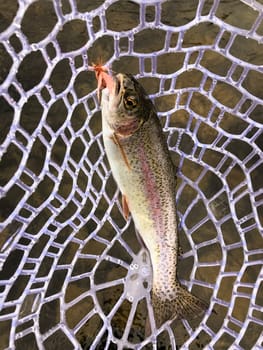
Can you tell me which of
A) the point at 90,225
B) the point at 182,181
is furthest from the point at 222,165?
the point at 90,225

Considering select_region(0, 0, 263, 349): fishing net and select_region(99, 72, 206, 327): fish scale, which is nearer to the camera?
select_region(99, 72, 206, 327): fish scale

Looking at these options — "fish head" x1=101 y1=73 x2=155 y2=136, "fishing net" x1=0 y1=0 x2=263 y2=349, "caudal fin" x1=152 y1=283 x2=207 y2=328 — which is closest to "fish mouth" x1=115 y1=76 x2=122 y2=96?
"fish head" x1=101 y1=73 x2=155 y2=136

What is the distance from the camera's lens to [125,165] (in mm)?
1762

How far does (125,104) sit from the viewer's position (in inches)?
64.9

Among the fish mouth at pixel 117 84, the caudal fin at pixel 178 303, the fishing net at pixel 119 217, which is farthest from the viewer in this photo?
the fishing net at pixel 119 217

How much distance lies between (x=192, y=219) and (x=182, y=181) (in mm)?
223

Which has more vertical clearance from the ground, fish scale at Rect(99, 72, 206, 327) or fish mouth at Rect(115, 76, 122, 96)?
fish mouth at Rect(115, 76, 122, 96)

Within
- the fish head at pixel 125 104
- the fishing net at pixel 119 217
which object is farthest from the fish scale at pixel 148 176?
the fishing net at pixel 119 217

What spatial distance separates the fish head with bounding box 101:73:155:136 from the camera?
63.6 inches

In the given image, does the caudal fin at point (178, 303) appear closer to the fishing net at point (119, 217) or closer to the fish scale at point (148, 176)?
the fish scale at point (148, 176)

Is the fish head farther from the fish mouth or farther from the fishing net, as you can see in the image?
the fishing net

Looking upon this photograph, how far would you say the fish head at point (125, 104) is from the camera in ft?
5.30

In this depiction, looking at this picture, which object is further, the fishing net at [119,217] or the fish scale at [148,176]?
the fishing net at [119,217]

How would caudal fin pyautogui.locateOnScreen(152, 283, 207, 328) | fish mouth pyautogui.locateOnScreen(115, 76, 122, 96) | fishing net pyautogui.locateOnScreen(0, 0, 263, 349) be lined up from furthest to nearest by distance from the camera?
fishing net pyautogui.locateOnScreen(0, 0, 263, 349) < caudal fin pyautogui.locateOnScreen(152, 283, 207, 328) < fish mouth pyautogui.locateOnScreen(115, 76, 122, 96)
